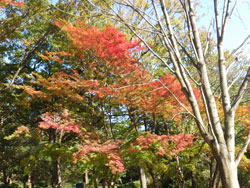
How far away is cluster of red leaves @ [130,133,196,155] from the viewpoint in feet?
21.6

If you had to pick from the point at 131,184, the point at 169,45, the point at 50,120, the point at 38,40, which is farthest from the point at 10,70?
the point at 131,184

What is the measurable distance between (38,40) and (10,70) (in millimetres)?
2150

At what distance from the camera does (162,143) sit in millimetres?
6988

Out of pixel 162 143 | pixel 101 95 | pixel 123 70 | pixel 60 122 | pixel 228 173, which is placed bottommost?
pixel 228 173

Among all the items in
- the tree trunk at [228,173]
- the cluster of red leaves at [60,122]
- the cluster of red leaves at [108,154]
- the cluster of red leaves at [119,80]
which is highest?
the cluster of red leaves at [119,80]

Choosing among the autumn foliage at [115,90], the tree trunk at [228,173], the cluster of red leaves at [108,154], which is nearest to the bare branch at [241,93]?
the tree trunk at [228,173]

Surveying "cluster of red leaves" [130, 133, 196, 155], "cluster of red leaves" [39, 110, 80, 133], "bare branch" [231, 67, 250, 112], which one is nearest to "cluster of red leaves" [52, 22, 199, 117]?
"cluster of red leaves" [130, 133, 196, 155]

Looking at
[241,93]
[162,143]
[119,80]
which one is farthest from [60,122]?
[241,93]

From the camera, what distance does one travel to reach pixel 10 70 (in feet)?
36.4

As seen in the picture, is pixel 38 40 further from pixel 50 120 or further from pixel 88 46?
pixel 50 120

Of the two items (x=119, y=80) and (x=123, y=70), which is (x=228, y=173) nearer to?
(x=123, y=70)

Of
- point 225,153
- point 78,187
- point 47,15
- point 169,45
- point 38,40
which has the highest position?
point 47,15

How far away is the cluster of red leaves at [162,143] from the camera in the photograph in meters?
6.58

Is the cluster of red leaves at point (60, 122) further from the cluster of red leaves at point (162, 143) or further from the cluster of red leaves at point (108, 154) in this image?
the cluster of red leaves at point (162, 143)
